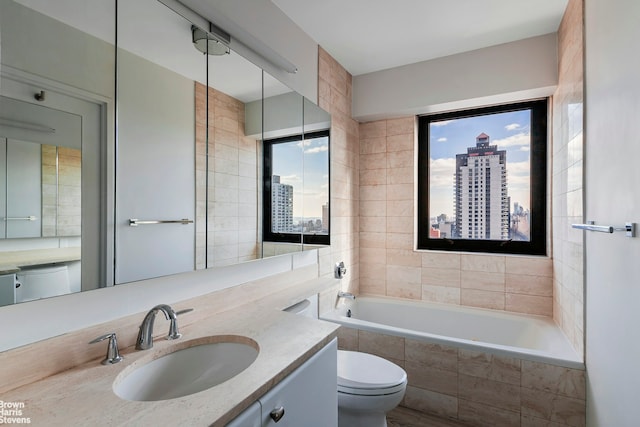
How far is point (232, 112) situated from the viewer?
5.02 feet

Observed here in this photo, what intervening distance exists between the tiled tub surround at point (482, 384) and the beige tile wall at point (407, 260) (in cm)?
78

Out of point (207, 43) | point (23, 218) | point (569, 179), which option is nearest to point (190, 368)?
point (23, 218)

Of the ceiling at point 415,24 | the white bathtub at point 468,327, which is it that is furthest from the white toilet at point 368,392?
the ceiling at point 415,24

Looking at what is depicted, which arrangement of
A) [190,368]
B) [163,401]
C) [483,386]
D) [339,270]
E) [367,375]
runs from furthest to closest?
1. [339,270]
2. [483,386]
3. [367,375]
4. [190,368]
5. [163,401]

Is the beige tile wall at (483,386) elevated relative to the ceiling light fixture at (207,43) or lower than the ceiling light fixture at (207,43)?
lower

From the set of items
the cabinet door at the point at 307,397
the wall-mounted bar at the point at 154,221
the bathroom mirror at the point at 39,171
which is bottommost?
the cabinet door at the point at 307,397

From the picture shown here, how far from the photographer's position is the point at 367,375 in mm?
1618

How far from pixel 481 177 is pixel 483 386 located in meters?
1.62

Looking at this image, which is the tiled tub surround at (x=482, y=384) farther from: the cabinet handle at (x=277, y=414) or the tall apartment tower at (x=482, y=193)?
the cabinet handle at (x=277, y=414)

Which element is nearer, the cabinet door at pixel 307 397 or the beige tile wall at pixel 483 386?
the cabinet door at pixel 307 397

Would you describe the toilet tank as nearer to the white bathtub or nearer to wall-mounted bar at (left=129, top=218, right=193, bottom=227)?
wall-mounted bar at (left=129, top=218, right=193, bottom=227)

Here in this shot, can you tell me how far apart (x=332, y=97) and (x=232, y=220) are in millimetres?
1495

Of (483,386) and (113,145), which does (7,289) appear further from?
(483,386)

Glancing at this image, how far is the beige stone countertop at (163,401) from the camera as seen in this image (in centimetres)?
70
